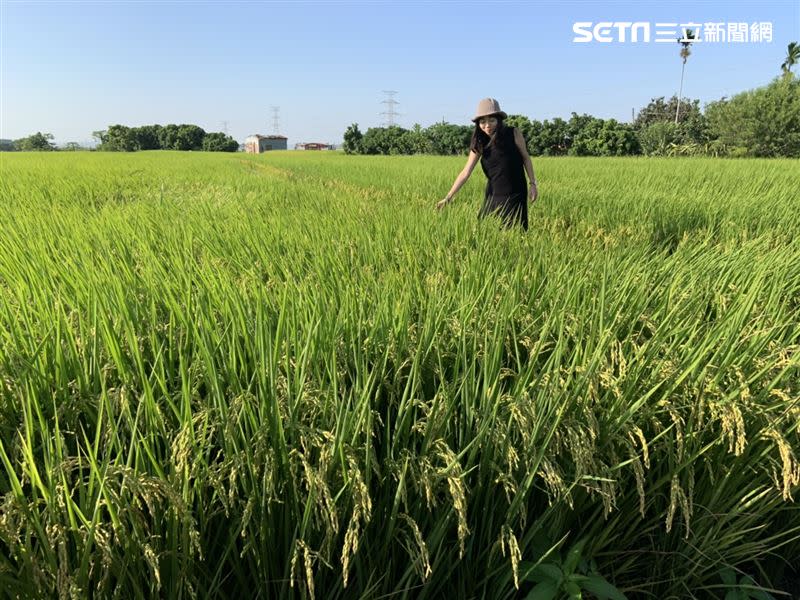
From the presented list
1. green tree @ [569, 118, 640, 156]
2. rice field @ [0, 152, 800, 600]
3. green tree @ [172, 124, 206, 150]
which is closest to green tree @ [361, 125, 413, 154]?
green tree @ [569, 118, 640, 156]

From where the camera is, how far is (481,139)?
11.9 ft

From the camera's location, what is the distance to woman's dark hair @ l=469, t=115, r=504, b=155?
353 centimetres

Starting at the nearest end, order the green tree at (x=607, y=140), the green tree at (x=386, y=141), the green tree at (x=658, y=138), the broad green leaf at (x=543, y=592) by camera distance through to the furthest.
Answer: the broad green leaf at (x=543, y=592)
the green tree at (x=658, y=138)
the green tree at (x=607, y=140)
the green tree at (x=386, y=141)

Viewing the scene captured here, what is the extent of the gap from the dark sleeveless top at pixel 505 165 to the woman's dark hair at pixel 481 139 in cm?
2

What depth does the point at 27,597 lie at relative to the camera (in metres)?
0.71

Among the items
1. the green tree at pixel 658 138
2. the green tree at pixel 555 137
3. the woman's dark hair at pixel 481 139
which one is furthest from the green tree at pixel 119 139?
the woman's dark hair at pixel 481 139

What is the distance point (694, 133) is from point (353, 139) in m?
32.1

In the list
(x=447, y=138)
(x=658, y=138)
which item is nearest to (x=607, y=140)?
(x=658, y=138)

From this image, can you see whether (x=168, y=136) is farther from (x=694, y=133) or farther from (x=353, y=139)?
(x=694, y=133)

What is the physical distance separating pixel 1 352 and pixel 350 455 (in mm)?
937

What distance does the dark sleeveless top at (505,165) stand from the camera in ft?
11.7

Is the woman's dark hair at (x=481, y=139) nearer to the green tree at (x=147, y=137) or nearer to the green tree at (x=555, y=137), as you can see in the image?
the green tree at (x=555, y=137)

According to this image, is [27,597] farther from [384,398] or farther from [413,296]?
[413,296]

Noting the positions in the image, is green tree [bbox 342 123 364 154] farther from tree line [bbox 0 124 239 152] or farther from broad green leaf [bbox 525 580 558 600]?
broad green leaf [bbox 525 580 558 600]
